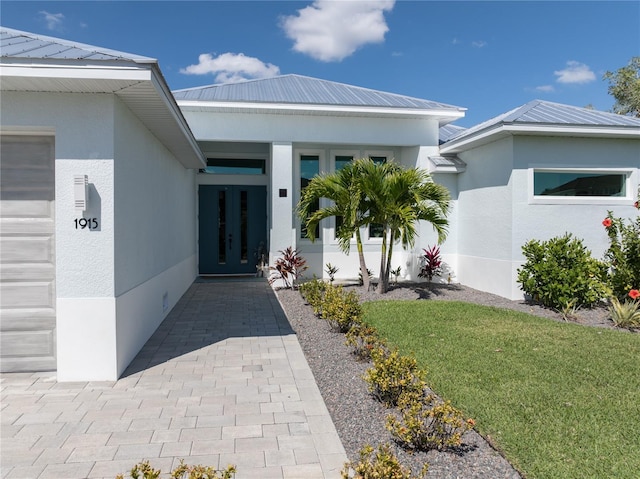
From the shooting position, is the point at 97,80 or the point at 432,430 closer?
the point at 432,430

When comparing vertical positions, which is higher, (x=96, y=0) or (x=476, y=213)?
(x=96, y=0)

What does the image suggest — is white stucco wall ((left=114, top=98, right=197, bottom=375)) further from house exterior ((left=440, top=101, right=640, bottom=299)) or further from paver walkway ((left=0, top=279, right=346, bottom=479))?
house exterior ((left=440, top=101, right=640, bottom=299))

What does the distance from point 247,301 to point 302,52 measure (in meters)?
12.7

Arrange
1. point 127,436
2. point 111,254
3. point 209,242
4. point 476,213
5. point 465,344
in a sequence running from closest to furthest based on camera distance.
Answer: point 127,436
point 111,254
point 465,344
point 476,213
point 209,242

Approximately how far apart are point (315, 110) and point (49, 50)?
7.50 metres

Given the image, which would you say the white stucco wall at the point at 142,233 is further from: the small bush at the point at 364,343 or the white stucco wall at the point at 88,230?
the small bush at the point at 364,343

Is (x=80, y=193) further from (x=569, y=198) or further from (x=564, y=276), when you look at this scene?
(x=569, y=198)

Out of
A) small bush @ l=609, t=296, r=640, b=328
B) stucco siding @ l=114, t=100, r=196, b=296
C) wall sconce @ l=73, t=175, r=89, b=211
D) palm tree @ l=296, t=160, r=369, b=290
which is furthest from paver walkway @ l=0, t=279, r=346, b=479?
small bush @ l=609, t=296, r=640, b=328

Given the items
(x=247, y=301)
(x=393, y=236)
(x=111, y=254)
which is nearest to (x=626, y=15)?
(x=393, y=236)

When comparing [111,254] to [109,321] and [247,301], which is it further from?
[247,301]

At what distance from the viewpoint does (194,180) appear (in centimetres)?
1327

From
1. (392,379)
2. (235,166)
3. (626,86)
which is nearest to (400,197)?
(392,379)

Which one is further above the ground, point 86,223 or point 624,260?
point 86,223

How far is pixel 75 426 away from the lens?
3.74 meters
